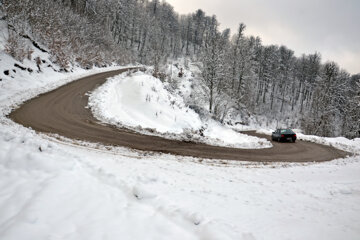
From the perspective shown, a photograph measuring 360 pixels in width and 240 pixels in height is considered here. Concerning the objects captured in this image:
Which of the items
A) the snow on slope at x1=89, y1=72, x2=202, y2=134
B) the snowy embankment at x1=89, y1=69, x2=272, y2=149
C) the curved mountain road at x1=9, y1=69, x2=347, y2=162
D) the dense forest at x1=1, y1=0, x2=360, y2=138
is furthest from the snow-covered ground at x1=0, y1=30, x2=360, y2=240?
the dense forest at x1=1, y1=0, x2=360, y2=138

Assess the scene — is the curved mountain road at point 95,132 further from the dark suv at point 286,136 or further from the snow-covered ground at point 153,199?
the dark suv at point 286,136

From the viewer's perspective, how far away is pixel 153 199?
4.75 meters

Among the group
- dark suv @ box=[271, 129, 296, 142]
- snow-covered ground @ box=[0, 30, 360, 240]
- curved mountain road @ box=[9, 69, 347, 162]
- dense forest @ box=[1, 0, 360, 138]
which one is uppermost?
dense forest @ box=[1, 0, 360, 138]

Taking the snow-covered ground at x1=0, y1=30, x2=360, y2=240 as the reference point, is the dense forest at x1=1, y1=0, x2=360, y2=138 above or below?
above

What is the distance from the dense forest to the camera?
24734 mm

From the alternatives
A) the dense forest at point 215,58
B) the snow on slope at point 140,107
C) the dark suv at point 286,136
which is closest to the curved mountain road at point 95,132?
the snow on slope at point 140,107

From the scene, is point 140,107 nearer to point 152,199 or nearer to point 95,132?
point 95,132

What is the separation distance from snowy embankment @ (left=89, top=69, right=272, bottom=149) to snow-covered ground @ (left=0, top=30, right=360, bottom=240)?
4.49 metres

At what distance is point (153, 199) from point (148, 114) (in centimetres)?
1151

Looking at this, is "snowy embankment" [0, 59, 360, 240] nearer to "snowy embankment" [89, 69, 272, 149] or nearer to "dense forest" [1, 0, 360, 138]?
"snowy embankment" [89, 69, 272, 149]

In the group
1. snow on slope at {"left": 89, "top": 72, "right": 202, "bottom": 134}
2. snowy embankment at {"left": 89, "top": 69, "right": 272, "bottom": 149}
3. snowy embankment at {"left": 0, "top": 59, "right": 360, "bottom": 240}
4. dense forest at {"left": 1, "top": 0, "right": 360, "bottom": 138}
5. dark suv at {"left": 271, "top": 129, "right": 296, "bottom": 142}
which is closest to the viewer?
snowy embankment at {"left": 0, "top": 59, "right": 360, "bottom": 240}

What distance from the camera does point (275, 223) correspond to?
14.3 feet

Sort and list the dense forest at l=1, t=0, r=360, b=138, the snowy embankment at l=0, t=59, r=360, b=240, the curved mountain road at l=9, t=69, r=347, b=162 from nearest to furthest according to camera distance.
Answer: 1. the snowy embankment at l=0, t=59, r=360, b=240
2. the curved mountain road at l=9, t=69, r=347, b=162
3. the dense forest at l=1, t=0, r=360, b=138

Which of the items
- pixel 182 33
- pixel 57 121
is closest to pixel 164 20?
pixel 182 33
